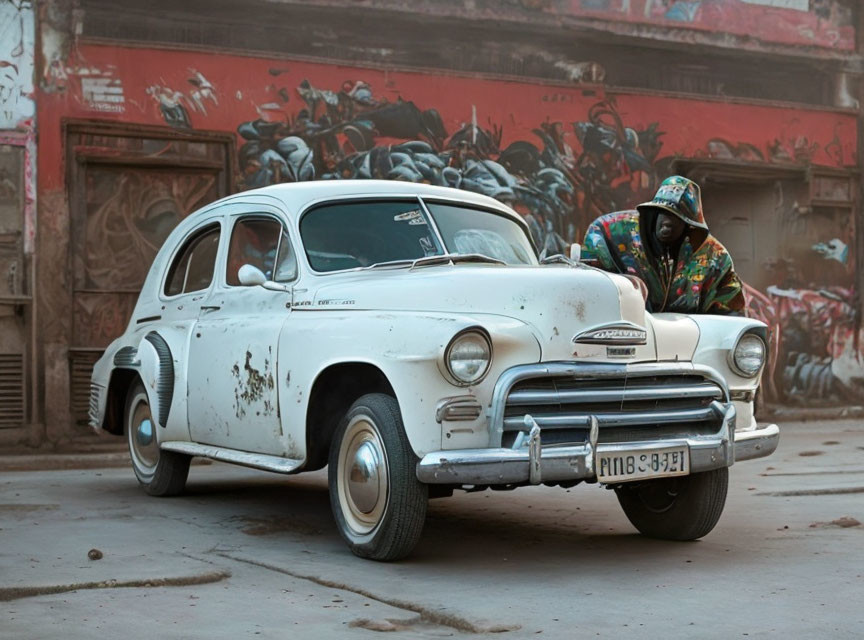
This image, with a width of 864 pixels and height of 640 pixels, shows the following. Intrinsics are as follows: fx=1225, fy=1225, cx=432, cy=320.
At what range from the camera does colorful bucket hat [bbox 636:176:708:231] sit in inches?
257

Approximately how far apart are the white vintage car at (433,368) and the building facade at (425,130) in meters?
5.62

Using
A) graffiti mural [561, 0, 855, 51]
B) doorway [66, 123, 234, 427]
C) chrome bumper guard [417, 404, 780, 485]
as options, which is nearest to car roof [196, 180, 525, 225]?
chrome bumper guard [417, 404, 780, 485]

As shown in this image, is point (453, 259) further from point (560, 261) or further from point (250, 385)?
point (250, 385)

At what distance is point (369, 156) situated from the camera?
45.1ft

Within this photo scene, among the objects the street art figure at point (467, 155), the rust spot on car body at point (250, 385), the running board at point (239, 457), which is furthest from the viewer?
the street art figure at point (467, 155)

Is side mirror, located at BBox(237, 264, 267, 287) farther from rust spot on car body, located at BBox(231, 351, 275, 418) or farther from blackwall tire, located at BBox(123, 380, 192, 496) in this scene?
blackwall tire, located at BBox(123, 380, 192, 496)

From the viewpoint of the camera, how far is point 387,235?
253 inches

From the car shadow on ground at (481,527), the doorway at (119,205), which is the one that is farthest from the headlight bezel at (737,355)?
the doorway at (119,205)

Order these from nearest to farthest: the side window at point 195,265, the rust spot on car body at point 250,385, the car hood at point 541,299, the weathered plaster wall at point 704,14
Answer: the car hood at point 541,299 < the rust spot on car body at point 250,385 < the side window at point 195,265 < the weathered plaster wall at point 704,14

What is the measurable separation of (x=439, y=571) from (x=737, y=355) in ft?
5.92

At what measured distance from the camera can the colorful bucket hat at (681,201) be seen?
6527 mm

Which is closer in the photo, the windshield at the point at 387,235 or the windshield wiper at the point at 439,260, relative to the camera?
the windshield wiper at the point at 439,260

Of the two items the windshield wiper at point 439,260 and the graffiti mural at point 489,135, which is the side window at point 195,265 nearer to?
the windshield wiper at point 439,260

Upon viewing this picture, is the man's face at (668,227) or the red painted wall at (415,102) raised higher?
the red painted wall at (415,102)
